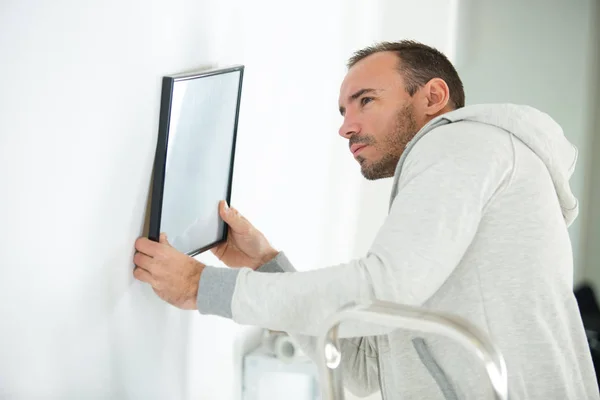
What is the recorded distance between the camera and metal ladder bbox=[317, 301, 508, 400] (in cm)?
82

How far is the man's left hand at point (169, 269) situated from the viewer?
1330 mm

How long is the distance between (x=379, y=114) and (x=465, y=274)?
38 cm

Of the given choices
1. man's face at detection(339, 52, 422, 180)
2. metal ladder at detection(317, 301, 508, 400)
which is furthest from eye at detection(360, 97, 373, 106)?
metal ladder at detection(317, 301, 508, 400)

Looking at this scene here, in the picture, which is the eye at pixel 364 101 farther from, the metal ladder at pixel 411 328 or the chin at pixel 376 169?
the metal ladder at pixel 411 328

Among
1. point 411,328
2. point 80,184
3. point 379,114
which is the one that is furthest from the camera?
point 379,114

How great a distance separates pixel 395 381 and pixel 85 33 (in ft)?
2.38

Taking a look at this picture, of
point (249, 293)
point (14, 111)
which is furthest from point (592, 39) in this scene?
point (14, 111)

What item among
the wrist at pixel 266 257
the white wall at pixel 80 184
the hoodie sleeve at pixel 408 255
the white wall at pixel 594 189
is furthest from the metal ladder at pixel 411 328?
the white wall at pixel 594 189

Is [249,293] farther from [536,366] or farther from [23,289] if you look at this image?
[536,366]

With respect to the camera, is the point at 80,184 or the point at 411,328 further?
the point at 80,184

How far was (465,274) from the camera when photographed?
51.2 inches

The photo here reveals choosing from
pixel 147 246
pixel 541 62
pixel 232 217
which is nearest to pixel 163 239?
pixel 147 246

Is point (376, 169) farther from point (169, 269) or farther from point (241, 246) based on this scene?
point (169, 269)

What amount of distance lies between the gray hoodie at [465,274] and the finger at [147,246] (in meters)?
0.09
